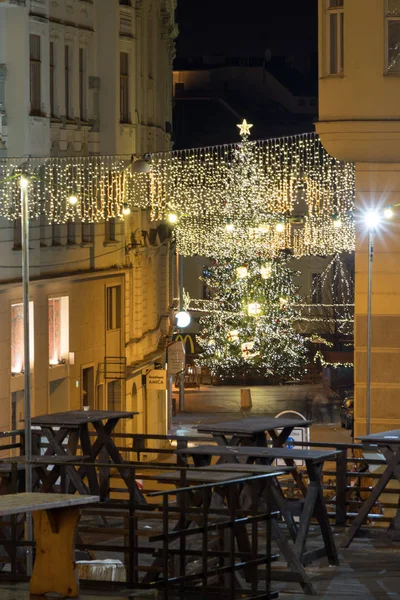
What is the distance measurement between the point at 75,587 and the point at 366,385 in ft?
35.0

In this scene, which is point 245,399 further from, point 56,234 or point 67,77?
point 67,77

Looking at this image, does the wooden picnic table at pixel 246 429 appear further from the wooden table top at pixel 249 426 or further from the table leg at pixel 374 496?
the table leg at pixel 374 496

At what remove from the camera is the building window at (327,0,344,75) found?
21547mm

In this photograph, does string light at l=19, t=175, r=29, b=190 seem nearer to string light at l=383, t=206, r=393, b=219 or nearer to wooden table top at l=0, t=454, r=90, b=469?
string light at l=383, t=206, r=393, b=219

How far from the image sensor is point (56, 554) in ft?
37.5

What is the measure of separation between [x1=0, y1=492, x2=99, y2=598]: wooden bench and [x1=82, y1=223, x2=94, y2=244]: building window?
27395 millimetres

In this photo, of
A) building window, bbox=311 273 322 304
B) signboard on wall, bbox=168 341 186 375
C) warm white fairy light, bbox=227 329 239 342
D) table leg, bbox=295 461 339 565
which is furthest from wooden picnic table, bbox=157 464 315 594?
building window, bbox=311 273 322 304

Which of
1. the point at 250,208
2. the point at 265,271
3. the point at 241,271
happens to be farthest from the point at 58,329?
the point at 265,271

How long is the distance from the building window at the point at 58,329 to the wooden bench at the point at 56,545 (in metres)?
24.6

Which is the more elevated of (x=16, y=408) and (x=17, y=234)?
(x=17, y=234)

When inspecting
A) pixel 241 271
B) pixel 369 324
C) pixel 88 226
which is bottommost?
pixel 369 324

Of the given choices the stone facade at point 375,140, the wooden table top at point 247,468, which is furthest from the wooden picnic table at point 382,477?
the stone facade at point 375,140

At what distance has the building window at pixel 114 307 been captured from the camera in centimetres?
4134

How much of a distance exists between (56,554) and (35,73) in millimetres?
23402
